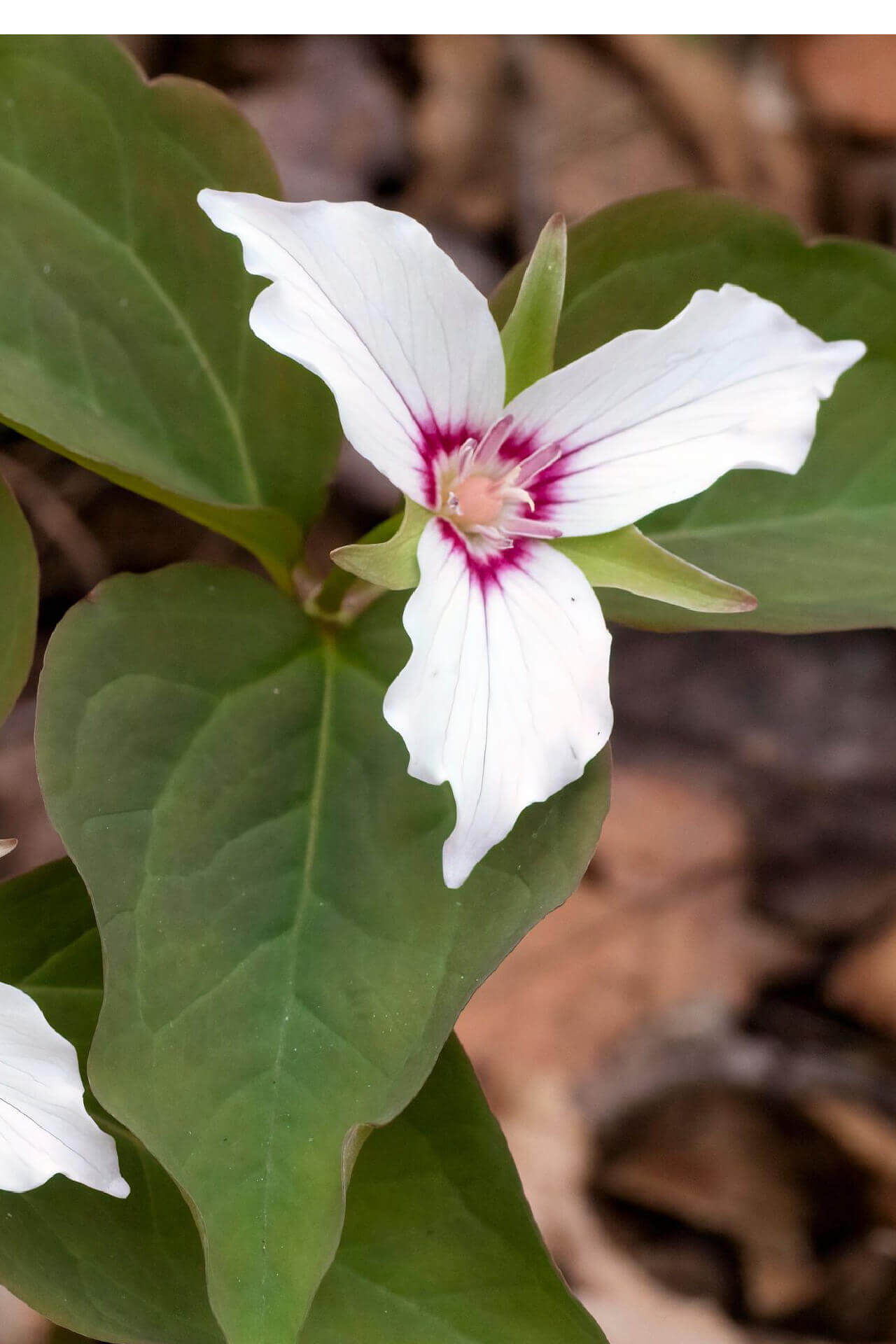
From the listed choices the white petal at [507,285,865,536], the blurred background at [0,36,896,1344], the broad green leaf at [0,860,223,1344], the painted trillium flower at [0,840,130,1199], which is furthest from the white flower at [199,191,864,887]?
the blurred background at [0,36,896,1344]

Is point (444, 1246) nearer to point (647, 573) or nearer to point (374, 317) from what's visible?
point (647, 573)

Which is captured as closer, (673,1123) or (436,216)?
(673,1123)

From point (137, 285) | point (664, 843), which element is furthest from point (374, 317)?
point (664, 843)

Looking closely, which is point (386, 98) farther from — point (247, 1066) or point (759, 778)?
point (247, 1066)

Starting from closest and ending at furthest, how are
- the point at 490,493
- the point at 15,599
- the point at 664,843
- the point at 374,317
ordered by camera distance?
the point at 374,317, the point at 490,493, the point at 15,599, the point at 664,843

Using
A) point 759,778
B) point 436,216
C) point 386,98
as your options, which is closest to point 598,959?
point 759,778
